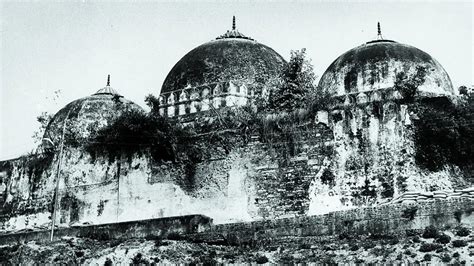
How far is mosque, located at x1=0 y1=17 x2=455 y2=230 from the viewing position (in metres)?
18.9

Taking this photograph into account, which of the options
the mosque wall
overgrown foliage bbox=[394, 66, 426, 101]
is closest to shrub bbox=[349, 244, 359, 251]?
the mosque wall

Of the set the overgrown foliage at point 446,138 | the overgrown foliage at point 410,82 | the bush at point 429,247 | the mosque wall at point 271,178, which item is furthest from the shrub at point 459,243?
the overgrown foliage at point 410,82

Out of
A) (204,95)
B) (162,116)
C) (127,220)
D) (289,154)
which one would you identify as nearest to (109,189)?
(127,220)

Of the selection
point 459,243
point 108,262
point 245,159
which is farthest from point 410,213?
point 108,262

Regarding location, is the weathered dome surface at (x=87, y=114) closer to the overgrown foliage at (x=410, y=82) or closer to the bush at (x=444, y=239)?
the overgrown foliage at (x=410, y=82)

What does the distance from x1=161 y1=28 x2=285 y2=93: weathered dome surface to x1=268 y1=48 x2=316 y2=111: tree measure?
Result: 130 centimetres

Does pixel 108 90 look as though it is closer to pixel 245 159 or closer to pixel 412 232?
pixel 245 159

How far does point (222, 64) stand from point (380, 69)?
16.5ft

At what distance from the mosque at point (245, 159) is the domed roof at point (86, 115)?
0.04 meters

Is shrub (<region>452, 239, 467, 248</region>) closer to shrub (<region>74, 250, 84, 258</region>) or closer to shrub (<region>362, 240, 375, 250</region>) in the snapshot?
shrub (<region>362, 240, 375, 250</region>)

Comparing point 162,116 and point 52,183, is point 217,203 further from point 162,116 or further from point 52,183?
point 52,183

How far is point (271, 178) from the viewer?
Answer: 19.8 metres

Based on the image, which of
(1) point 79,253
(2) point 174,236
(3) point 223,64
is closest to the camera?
(1) point 79,253

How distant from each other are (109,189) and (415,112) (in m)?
8.58
